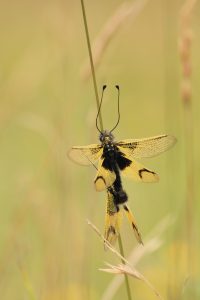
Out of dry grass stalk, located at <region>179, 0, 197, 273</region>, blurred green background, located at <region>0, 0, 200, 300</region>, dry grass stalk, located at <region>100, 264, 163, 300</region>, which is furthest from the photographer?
blurred green background, located at <region>0, 0, 200, 300</region>

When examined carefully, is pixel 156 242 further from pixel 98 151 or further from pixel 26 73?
pixel 26 73

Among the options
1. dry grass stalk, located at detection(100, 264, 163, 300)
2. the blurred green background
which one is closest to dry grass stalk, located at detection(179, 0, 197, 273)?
the blurred green background

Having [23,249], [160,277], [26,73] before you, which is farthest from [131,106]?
[23,249]

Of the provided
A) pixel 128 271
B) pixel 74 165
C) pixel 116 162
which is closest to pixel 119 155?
pixel 116 162

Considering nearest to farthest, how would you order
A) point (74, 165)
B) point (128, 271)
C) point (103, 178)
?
point (128, 271)
point (103, 178)
point (74, 165)

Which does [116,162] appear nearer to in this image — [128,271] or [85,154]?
[85,154]

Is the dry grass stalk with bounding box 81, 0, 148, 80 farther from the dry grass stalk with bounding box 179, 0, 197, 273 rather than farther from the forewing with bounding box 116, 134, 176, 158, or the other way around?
the forewing with bounding box 116, 134, 176, 158
